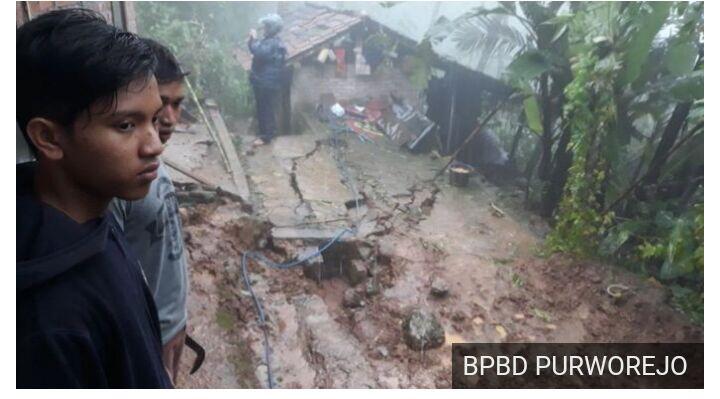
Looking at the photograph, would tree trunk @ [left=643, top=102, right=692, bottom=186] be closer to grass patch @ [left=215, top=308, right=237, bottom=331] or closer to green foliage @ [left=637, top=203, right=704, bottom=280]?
green foliage @ [left=637, top=203, right=704, bottom=280]

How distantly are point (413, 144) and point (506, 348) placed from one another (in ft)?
8.05

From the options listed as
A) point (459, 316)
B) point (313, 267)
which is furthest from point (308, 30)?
point (459, 316)

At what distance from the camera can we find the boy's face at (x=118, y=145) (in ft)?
2.72

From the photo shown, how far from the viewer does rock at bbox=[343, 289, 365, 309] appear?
3.12 metres

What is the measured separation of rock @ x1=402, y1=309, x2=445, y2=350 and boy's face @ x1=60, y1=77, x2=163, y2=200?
220cm

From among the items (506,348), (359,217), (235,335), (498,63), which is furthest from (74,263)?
(498,63)

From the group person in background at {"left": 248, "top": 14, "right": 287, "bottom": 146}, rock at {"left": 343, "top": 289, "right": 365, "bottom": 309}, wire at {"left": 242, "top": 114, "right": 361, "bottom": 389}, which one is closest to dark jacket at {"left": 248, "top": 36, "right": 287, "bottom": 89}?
person in background at {"left": 248, "top": 14, "right": 287, "bottom": 146}

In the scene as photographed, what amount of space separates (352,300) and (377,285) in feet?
0.77

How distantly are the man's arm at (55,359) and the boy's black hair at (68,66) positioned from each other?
1.07ft

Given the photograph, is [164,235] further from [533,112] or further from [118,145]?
[533,112]
